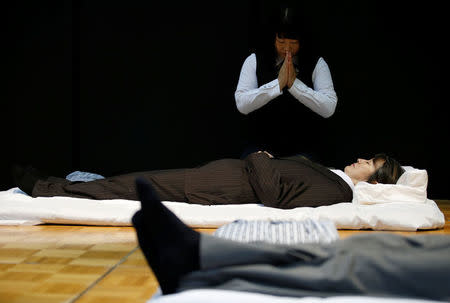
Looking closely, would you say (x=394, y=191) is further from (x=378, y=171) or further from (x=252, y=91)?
(x=252, y=91)

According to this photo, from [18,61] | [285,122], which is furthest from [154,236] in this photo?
[18,61]

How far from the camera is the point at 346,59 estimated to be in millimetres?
3592

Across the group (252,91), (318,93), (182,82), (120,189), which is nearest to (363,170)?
(318,93)

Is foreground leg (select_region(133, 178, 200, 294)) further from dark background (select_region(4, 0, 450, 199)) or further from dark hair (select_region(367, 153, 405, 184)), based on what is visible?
dark background (select_region(4, 0, 450, 199))

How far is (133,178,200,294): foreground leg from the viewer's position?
38.4 inches

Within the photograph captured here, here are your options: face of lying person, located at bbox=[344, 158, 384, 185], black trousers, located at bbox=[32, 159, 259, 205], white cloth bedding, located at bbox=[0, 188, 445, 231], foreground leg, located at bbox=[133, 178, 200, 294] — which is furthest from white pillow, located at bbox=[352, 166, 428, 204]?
foreground leg, located at bbox=[133, 178, 200, 294]

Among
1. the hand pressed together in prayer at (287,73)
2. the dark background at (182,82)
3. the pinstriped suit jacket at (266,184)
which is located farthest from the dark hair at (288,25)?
the pinstriped suit jacket at (266,184)

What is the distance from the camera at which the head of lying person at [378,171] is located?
8.27 ft

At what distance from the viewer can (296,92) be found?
284cm

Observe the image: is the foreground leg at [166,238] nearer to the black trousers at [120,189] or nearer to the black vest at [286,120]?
the black trousers at [120,189]

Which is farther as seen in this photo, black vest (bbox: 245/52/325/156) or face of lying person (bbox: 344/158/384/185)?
black vest (bbox: 245/52/325/156)

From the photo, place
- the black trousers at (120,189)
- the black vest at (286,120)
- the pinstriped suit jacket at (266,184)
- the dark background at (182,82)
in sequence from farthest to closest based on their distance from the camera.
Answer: the dark background at (182,82), the black vest at (286,120), the black trousers at (120,189), the pinstriped suit jacket at (266,184)

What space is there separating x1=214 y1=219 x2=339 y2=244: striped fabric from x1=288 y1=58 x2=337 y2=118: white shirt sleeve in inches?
59.5

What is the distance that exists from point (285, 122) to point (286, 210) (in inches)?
37.2
